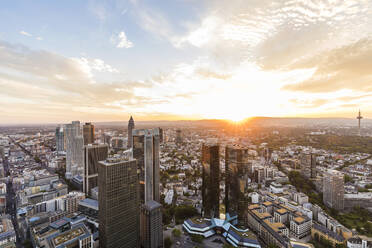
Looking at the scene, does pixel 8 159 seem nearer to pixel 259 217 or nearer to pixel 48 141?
pixel 48 141

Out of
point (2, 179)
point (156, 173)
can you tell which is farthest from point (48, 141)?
point (156, 173)

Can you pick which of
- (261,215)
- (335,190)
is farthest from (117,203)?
(335,190)

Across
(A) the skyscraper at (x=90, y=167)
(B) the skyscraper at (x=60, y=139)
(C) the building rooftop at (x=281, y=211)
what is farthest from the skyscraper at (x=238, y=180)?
(B) the skyscraper at (x=60, y=139)

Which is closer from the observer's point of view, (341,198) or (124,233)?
(124,233)

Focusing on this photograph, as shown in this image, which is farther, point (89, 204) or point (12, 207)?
point (12, 207)

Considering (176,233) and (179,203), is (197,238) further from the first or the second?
(179,203)
